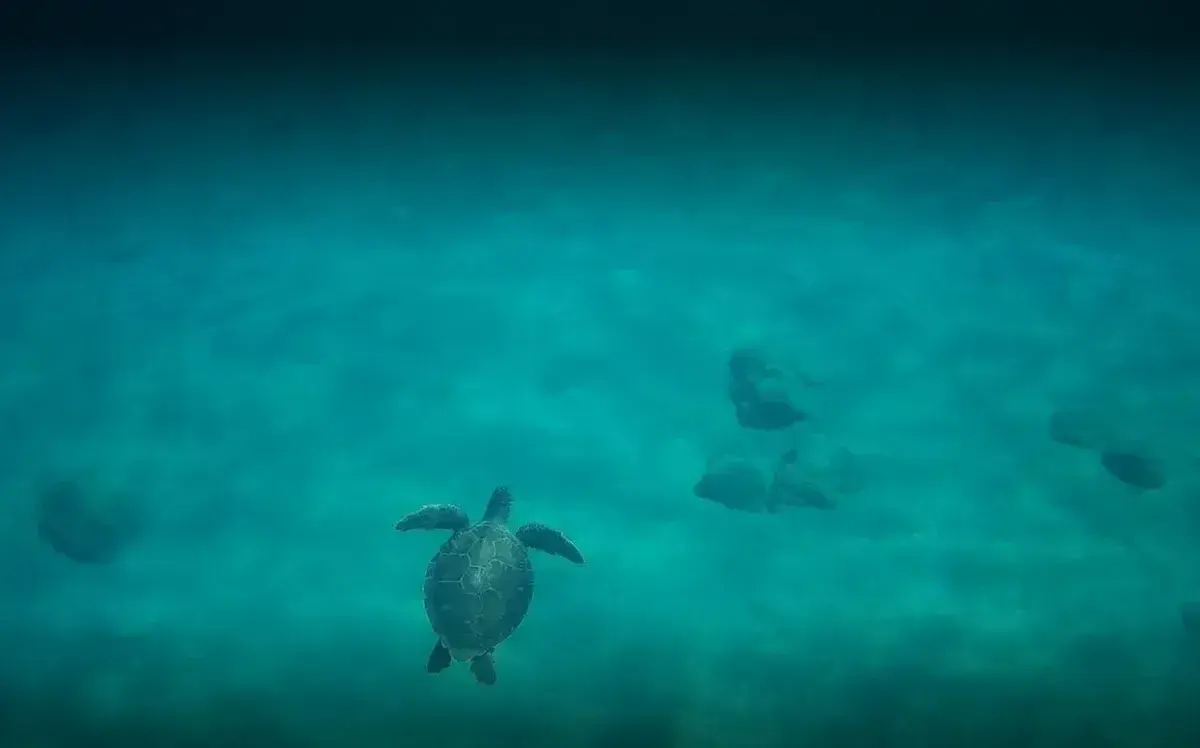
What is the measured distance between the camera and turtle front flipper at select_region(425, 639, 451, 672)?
457cm

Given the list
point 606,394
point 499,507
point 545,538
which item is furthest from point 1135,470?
point 499,507

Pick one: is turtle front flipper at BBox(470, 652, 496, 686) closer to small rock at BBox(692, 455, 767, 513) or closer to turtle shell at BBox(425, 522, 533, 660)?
turtle shell at BBox(425, 522, 533, 660)

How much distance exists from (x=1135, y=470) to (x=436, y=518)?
19.6ft

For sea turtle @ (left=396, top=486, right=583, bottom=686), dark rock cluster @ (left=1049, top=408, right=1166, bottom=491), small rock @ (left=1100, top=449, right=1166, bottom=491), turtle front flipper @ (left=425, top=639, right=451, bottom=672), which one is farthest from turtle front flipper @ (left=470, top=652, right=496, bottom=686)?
small rock @ (left=1100, top=449, right=1166, bottom=491)

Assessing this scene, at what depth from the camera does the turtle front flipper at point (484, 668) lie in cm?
454

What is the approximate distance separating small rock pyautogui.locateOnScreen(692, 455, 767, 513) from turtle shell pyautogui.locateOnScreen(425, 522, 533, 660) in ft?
5.88

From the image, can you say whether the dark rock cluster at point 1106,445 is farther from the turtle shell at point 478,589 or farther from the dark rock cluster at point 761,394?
the turtle shell at point 478,589

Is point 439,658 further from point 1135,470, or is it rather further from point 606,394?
point 1135,470

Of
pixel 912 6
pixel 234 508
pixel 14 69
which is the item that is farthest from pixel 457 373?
pixel 14 69

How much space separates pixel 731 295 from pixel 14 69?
31.9ft

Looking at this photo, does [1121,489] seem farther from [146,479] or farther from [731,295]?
[146,479]

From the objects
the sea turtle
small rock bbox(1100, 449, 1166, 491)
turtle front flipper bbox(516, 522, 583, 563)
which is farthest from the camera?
small rock bbox(1100, 449, 1166, 491)

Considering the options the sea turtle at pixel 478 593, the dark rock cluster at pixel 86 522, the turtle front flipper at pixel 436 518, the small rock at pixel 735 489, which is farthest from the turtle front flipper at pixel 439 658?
the dark rock cluster at pixel 86 522

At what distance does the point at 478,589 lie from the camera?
4.62m
